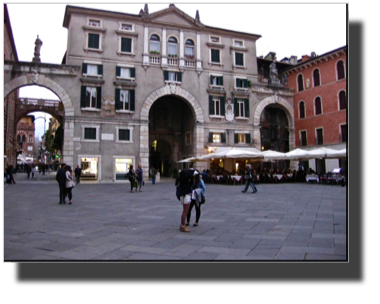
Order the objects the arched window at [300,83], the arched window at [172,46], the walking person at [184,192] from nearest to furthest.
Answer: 1. the walking person at [184,192]
2. the arched window at [172,46]
3. the arched window at [300,83]

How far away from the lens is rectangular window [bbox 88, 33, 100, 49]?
24.5 meters

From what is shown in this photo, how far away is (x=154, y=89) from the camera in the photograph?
85.2 ft

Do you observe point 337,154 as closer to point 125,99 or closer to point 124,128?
point 124,128

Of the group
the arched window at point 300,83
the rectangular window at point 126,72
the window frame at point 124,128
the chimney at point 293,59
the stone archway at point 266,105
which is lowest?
the window frame at point 124,128

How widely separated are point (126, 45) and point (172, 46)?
427cm

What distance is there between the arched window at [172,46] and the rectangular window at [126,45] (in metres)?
3.61

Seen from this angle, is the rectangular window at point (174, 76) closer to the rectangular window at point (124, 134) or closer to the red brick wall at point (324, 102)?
the rectangular window at point (124, 134)

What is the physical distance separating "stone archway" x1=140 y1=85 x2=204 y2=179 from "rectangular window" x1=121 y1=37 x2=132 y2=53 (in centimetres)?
436

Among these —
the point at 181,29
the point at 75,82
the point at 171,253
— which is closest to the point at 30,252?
the point at 171,253

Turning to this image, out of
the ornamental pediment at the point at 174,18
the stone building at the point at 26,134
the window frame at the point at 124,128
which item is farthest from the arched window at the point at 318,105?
the stone building at the point at 26,134

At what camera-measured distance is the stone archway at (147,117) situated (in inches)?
990

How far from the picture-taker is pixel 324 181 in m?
20.8

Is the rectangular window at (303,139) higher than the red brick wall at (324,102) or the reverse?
the reverse

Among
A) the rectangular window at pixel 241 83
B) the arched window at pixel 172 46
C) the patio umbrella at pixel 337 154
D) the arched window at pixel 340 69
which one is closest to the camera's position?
the patio umbrella at pixel 337 154
